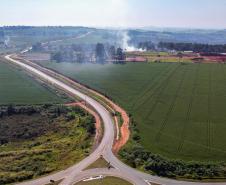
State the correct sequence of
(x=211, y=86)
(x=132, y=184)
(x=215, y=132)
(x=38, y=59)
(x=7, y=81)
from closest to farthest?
(x=132, y=184)
(x=215, y=132)
(x=211, y=86)
(x=7, y=81)
(x=38, y=59)

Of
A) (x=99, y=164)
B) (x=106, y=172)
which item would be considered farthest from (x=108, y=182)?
(x=99, y=164)

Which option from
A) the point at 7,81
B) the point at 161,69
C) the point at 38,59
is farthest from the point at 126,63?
the point at 7,81

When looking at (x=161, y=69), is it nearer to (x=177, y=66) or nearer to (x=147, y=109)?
(x=177, y=66)

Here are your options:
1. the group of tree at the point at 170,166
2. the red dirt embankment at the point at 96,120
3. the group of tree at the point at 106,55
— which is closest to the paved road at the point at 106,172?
the red dirt embankment at the point at 96,120

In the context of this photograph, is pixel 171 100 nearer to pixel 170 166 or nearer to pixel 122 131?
pixel 122 131

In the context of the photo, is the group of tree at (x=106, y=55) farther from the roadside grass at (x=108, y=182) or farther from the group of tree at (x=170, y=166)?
the roadside grass at (x=108, y=182)
